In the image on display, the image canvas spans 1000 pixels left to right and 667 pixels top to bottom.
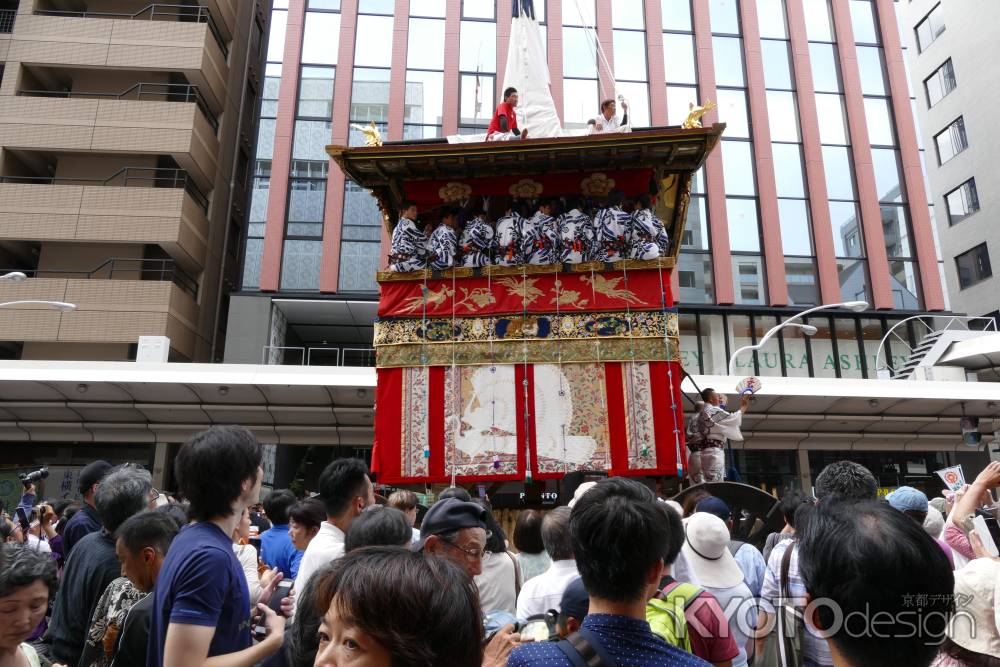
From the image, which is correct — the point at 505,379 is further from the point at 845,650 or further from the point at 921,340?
the point at 921,340

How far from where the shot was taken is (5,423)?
1523 cm

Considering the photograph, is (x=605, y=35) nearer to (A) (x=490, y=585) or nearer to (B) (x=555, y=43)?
(B) (x=555, y=43)

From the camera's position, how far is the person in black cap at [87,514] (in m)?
4.40

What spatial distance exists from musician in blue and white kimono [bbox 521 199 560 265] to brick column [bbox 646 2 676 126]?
16.6m

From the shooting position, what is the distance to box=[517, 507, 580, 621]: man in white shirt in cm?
301

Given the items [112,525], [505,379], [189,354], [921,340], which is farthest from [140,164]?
[921,340]

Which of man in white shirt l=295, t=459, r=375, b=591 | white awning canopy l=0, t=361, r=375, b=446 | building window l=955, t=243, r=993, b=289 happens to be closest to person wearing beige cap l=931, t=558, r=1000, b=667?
man in white shirt l=295, t=459, r=375, b=591

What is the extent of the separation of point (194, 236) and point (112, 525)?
64.9 feet

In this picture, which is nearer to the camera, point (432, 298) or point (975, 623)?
point (975, 623)

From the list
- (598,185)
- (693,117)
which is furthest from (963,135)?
(598,185)

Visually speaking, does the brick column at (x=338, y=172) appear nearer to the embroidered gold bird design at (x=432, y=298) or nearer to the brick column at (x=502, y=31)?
the brick column at (x=502, y=31)

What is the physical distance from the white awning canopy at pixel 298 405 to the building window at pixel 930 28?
2155cm

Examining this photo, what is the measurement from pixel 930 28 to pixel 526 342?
31025mm

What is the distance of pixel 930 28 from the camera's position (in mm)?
30500
